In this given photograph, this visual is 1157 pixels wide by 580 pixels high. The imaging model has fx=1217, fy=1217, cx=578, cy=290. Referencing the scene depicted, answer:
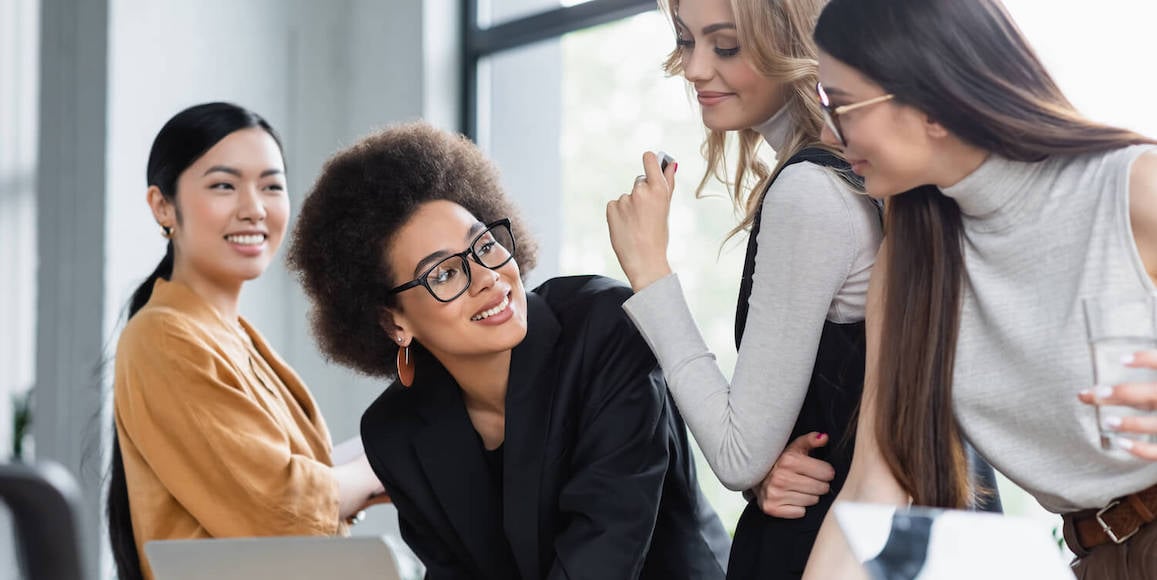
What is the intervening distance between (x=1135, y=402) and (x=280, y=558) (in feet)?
2.95

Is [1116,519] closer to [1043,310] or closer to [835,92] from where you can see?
[1043,310]

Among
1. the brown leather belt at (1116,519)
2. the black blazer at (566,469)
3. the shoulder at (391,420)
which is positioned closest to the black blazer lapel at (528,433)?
the black blazer at (566,469)

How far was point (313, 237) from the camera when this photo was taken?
208 cm

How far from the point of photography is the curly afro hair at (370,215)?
2.00m

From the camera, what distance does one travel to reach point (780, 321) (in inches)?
60.2

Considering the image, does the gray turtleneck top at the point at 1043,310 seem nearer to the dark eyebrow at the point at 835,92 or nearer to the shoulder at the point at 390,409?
the dark eyebrow at the point at 835,92

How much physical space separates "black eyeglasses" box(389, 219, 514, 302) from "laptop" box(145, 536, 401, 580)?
2.15 ft

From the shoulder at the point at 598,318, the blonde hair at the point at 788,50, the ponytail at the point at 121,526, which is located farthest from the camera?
the ponytail at the point at 121,526

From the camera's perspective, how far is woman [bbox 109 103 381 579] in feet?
7.41

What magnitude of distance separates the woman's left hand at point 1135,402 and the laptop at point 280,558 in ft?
2.42

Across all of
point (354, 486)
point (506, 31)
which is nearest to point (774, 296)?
point (354, 486)

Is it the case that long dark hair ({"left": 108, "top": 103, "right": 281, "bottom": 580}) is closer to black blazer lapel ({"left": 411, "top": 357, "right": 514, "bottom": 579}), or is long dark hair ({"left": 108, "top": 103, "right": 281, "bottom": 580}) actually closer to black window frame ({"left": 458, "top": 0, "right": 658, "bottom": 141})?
black blazer lapel ({"left": 411, "top": 357, "right": 514, "bottom": 579})

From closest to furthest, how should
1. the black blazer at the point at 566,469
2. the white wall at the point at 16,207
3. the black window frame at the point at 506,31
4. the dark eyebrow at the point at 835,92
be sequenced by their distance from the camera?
the dark eyebrow at the point at 835,92 < the black blazer at the point at 566,469 < the black window frame at the point at 506,31 < the white wall at the point at 16,207

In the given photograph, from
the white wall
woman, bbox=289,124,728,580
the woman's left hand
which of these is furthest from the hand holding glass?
the white wall
